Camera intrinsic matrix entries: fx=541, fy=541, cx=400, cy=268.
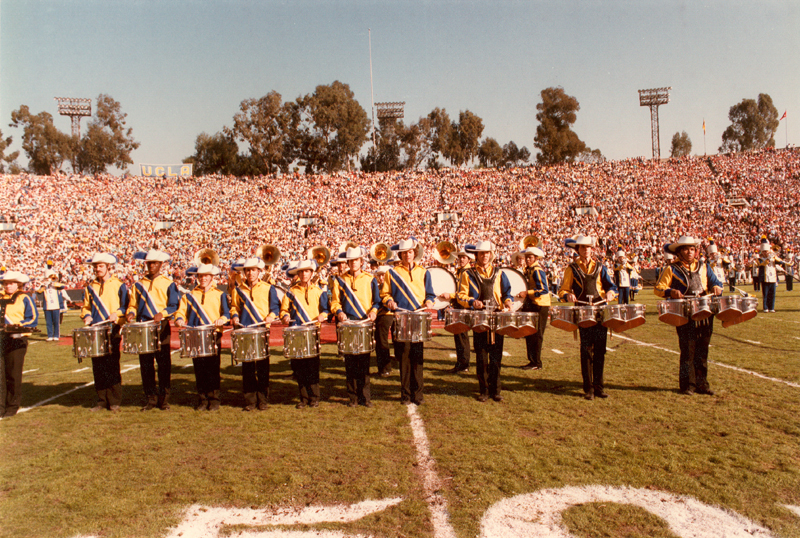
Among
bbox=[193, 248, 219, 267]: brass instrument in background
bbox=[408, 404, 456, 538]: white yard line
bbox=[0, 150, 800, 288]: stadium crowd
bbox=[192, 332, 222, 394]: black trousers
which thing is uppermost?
bbox=[0, 150, 800, 288]: stadium crowd

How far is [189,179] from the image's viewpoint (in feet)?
144

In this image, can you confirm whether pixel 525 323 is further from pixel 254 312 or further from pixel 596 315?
pixel 254 312

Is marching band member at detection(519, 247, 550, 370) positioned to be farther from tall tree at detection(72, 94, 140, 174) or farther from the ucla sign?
tall tree at detection(72, 94, 140, 174)

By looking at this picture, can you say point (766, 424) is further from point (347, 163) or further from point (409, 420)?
point (347, 163)

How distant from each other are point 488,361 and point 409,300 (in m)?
1.34

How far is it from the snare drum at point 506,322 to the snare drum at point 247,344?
9.34 ft

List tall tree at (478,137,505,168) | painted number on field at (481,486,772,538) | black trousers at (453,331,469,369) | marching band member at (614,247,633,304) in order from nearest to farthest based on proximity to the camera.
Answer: painted number on field at (481,486,772,538) → black trousers at (453,331,469,369) → marching band member at (614,247,633,304) → tall tree at (478,137,505,168)

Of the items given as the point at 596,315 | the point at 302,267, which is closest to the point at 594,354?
the point at 596,315

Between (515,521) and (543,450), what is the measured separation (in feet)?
4.69

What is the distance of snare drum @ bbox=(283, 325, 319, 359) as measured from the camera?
648cm

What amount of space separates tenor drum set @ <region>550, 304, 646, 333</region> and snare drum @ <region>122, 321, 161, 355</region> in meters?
4.99

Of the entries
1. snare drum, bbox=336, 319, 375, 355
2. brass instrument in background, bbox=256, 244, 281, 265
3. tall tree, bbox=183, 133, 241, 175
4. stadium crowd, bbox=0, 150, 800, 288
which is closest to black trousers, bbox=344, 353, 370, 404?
snare drum, bbox=336, 319, 375, 355

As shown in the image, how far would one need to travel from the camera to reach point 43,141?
57719 mm

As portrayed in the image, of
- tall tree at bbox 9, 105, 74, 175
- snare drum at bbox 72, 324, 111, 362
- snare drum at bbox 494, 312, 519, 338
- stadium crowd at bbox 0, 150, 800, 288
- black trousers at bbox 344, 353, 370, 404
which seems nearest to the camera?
snare drum at bbox 494, 312, 519, 338
